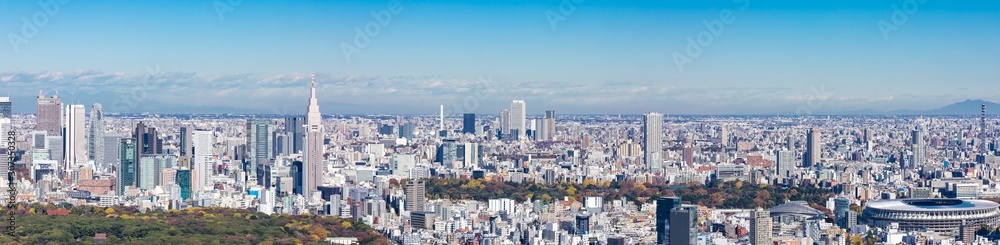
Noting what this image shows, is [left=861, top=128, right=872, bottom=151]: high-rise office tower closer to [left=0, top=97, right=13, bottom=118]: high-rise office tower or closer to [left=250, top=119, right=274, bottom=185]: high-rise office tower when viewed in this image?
[left=250, top=119, right=274, bottom=185]: high-rise office tower

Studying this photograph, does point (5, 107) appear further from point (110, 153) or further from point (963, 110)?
point (963, 110)

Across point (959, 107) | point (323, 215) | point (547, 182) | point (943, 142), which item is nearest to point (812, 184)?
point (547, 182)

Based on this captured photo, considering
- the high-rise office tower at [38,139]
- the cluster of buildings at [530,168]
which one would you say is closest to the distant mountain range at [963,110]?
the cluster of buildings at [530,168]

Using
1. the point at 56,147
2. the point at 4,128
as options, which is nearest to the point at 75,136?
the point at 56,147

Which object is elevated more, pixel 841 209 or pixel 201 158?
pixel 201 158

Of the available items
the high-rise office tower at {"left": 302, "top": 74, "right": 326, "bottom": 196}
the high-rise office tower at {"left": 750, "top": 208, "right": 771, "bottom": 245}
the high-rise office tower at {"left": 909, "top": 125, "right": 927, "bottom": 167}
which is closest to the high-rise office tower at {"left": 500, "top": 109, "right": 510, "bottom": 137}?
the high-rise office tower at {"left": 302, "top": 74, "right": 326, "bottom": 196}

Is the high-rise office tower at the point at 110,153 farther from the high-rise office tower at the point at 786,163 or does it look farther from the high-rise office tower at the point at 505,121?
the high-rise office tower at the point at 505,121
